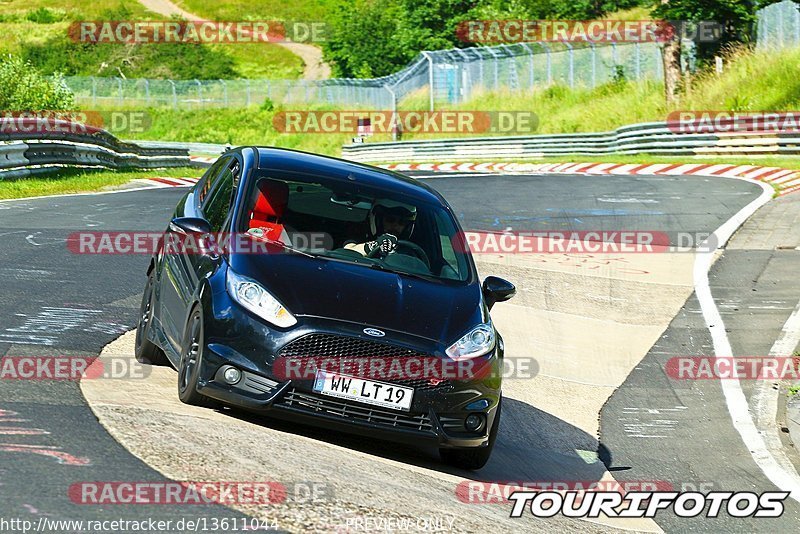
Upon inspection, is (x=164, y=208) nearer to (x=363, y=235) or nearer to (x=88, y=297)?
(x=88, y=297)

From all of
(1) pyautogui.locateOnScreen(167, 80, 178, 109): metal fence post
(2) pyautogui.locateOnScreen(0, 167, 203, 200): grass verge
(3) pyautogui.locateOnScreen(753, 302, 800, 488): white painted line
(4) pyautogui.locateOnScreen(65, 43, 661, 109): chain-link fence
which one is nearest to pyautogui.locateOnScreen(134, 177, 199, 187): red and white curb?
(2) pyautogui.locateOnScreen(0, 167, 203, 200): grass verge

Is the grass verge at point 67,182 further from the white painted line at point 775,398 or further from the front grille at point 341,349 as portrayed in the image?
the front grille at point 341,349

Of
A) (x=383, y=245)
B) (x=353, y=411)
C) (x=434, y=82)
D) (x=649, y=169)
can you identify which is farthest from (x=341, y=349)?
(x=434, y=82)

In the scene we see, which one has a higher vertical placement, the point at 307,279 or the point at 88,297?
the point at 307,279

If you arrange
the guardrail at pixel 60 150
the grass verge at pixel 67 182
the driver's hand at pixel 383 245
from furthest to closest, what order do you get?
the guardrail at pixel 60 150 < the grass verge at pixel 67 182 < the driver's hand at pixel 383 245

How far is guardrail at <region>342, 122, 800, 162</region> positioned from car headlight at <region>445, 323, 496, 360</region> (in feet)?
74.7

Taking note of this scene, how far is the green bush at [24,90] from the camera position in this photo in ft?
109

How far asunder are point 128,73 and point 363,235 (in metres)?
79.9

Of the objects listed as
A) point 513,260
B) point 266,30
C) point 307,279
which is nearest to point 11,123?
point 513,260

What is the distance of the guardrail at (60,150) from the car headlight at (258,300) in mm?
16883

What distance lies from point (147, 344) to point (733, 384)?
16.9 ft

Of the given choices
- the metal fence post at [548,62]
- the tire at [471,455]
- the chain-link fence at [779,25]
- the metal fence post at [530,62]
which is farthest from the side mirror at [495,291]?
the metal fence post at [530,62]

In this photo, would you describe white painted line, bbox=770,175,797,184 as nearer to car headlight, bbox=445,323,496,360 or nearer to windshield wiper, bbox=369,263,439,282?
windshield wiper, bbox=369,263,439,282

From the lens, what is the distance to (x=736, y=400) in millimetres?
9836
